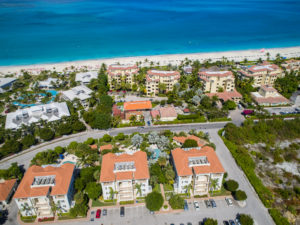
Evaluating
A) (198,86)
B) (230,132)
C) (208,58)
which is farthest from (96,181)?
(208,58)

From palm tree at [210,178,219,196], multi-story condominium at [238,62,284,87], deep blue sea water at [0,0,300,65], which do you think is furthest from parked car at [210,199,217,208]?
deep blue sea water at [0,0,300,65]

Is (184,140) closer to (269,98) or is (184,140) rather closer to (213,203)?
(213,203)

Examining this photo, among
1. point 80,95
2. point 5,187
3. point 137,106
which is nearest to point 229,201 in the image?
point 137,106

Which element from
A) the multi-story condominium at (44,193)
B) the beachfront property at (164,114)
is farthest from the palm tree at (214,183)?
the beachfront property at (164,114)

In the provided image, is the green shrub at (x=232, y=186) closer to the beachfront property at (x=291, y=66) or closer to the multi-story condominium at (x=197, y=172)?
the multi-story condominium at (x=197, y=172)

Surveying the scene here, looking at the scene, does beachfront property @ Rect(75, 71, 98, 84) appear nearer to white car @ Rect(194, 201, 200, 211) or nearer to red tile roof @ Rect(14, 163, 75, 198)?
red tile roof @ Rect(14, 163, 75, 198)

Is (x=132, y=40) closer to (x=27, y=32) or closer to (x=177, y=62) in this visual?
(x=177, y=62)
